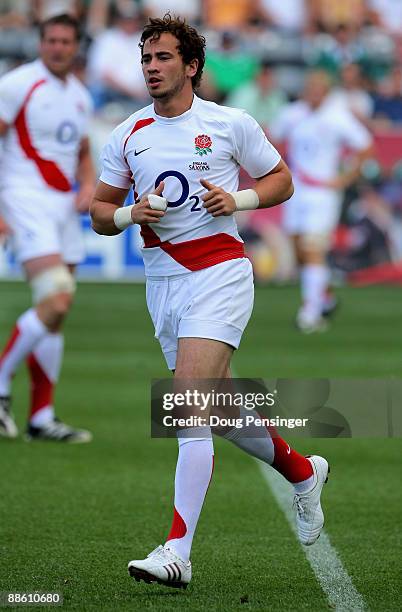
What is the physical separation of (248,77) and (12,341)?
44.6 ft

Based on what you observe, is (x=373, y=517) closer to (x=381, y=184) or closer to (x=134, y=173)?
(x=134, y=173)

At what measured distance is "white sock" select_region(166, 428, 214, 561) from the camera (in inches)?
213

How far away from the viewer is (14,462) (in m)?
8.35

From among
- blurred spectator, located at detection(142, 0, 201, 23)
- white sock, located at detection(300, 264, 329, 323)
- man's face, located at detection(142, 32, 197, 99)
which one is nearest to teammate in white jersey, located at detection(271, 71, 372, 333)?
white sock, located at detection(300, 264, 329, 323)

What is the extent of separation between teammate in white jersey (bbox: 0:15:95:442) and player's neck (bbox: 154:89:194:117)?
11.5 ft

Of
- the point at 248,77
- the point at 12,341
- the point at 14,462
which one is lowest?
the point at 14,462

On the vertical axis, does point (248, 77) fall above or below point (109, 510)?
above

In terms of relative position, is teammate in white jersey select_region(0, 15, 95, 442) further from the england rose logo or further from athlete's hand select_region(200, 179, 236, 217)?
athlete's hand select_region(200, 179, 236, 217)

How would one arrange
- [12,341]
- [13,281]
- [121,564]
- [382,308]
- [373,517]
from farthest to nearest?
1. [13,281]
2. [382,308]
3. [12,341]
4. [373,517]
5. [121,564]

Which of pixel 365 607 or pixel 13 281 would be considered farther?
pixel 13 281

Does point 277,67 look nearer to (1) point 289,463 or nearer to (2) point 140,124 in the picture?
(2) point 140,124

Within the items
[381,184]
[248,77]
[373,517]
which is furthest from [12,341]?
[248,77]

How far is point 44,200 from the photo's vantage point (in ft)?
30.7

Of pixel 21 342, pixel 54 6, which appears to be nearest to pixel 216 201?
pixel 21 342
